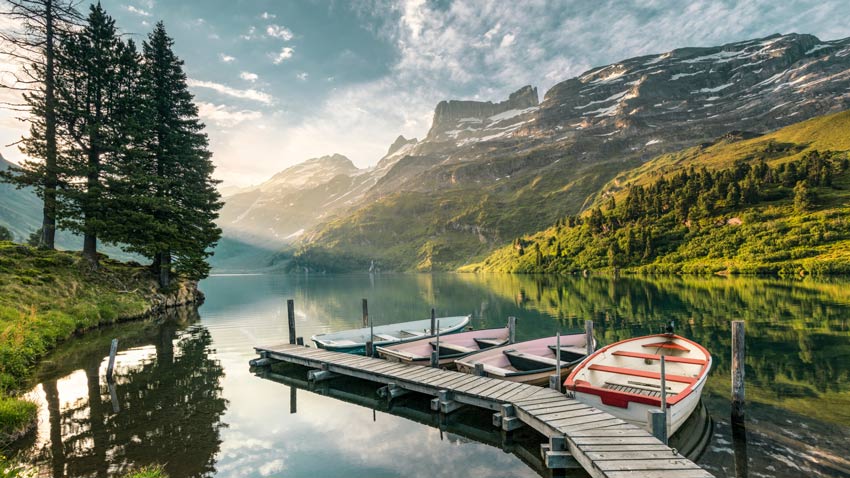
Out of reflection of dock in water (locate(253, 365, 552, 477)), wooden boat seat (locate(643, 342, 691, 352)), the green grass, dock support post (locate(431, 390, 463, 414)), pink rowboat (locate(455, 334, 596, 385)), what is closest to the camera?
the green grass

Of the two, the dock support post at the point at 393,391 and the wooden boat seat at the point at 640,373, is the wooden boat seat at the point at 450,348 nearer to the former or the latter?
the dock support post at the point at 393,391

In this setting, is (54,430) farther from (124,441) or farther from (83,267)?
(83,267)

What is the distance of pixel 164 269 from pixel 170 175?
11.8m

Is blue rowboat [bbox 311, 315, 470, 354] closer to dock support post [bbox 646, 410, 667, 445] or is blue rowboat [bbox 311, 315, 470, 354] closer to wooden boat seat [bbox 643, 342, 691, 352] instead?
wooden boat seat [bbox 643, 342, 691, 352]

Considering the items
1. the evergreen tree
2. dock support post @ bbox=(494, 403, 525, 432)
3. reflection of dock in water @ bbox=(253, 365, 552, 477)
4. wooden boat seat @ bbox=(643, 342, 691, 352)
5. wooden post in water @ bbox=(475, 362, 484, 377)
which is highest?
the evergreen tree

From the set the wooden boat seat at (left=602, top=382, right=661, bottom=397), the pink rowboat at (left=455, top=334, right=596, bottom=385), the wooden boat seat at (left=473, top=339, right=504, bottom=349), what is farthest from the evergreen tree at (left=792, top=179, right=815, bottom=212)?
the wooden boat seat at (left=602, top=382, right=661, bottom=397)

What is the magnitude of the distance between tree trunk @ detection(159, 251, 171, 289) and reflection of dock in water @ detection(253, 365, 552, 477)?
33.9 m

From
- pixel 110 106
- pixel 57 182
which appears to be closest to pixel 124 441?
pixel 57 182

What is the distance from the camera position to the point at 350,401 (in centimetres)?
1864

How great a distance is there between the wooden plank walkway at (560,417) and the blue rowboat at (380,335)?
9.23 ft

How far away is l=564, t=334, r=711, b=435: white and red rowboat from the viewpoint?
12.8 metres

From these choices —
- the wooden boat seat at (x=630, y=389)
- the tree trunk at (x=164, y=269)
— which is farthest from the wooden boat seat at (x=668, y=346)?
the tree trunk at (x=164, y=269)

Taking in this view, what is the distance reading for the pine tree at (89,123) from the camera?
3912cm

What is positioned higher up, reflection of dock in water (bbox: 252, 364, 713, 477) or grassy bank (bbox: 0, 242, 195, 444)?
grassy bank (bbox: 0, 242, 195, 444)
